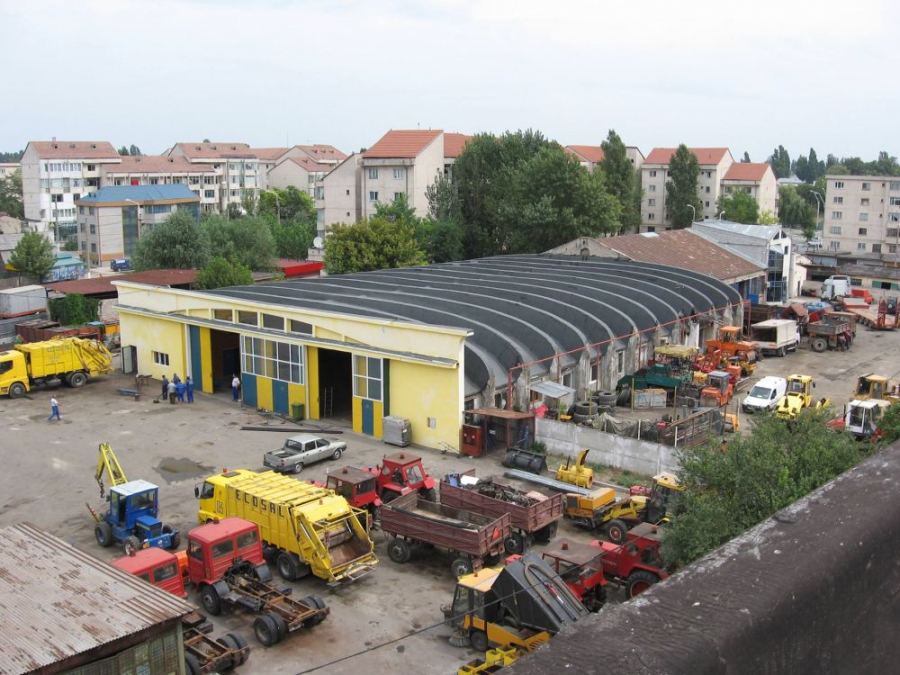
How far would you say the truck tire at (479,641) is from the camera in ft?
49.3

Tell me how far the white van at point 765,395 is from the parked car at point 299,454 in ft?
50.0

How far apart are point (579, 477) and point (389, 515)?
5941 millimetres

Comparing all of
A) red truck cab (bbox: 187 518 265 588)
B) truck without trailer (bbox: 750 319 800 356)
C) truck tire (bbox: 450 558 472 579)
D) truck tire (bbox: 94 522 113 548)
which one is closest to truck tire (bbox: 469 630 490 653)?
truck tire (bbox: 450 558 472 579)

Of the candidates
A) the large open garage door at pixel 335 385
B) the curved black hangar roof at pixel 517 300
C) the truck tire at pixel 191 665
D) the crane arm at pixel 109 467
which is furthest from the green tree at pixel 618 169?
the truck tire at pixel 191 665

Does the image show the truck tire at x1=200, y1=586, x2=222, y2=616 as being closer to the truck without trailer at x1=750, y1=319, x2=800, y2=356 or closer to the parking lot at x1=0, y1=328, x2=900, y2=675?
the parking lot at x1=0, y1=328, x2=900, y2=675

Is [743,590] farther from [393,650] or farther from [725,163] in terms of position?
[725,163]

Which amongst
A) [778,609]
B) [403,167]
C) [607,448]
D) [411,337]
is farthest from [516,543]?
[403,167]

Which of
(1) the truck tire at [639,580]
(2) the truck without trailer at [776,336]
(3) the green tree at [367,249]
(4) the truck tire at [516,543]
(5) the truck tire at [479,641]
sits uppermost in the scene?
(3) the green tree at [367,249]

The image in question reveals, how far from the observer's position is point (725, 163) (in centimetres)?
10050

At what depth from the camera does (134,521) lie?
1955 centimetres

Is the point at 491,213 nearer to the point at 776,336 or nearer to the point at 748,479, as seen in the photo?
the point at 776,336

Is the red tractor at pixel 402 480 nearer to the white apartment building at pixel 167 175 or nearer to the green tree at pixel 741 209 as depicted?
the green tree at pixel 741 209

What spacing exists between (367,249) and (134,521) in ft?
112

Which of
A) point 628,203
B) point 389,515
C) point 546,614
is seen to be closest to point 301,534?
point 389,515
